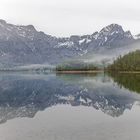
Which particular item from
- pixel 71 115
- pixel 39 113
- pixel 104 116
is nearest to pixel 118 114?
pixel 104 116

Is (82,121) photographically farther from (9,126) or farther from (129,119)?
(9,126)

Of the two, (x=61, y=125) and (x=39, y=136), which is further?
(x=61, y=125)

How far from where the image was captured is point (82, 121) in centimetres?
4881

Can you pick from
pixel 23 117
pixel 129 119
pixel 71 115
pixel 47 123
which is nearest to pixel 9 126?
pixel 47 123

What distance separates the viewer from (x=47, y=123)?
47562 mm

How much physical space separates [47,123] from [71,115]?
878 cm

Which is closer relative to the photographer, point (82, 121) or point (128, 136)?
point (128, 136)

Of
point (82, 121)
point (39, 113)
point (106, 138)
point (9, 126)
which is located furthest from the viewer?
point (39, 113)

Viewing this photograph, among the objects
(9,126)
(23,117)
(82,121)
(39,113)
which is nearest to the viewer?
(9,126)

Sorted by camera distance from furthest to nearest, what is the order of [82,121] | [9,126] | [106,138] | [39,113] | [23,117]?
1. [39,113]
2. [23,117]
3. [82,121]
4. [9,126]
5. [106,138]

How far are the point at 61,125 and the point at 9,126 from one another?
21.6 feet

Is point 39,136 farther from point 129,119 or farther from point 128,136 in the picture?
point 129,119

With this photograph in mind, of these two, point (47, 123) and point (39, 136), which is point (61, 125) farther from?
point (39, 136)

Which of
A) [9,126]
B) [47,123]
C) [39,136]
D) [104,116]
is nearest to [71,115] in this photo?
[104,116]
